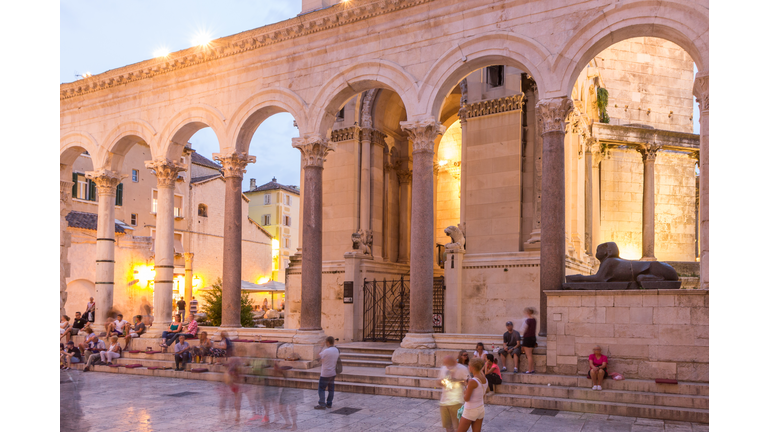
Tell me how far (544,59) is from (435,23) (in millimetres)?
2907

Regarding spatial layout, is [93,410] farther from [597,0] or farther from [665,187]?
[665,187]

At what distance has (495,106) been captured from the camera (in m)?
17.3

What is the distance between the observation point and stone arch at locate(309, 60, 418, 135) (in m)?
14.9

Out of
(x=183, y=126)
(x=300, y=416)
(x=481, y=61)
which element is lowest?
(x=300, y=416)

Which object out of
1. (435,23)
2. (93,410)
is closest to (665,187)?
(435,23)

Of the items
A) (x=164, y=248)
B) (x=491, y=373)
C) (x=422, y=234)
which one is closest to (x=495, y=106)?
(x=422, y=234)

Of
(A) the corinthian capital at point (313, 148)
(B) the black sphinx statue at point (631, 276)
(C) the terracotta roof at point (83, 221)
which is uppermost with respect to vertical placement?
(A) the corinthian capital at point (313, 148)

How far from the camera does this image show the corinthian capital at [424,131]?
14525mm

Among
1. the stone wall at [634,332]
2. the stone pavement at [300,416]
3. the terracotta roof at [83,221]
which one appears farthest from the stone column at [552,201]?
the terracotta roof at [83,221]

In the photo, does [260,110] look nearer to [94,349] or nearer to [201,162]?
[94,349]

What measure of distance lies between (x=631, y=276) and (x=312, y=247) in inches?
305

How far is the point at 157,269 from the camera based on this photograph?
18.4 meters

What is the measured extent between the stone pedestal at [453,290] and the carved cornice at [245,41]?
6726 millimetres

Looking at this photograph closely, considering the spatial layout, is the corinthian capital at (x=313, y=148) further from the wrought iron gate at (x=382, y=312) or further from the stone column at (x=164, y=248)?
the stone column at (x=164, y=248)
